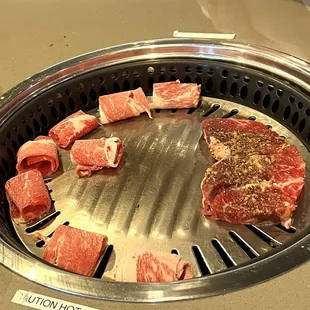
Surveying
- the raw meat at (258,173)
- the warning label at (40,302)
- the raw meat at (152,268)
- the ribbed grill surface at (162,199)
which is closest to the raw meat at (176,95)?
the ribbed grill surface at (162,199)

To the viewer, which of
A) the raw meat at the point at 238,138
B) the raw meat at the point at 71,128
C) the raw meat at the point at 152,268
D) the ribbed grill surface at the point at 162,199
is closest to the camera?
the raw meat at the point at 152,268

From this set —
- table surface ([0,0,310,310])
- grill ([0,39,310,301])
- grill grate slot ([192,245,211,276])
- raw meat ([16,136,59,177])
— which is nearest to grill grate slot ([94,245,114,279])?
grill ([0,39,310,301])

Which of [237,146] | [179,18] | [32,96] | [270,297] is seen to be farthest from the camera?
[179,18]

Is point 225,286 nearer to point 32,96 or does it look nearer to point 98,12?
point 32,96

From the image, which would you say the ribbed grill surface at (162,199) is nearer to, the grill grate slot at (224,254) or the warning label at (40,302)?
the grill grate slot at (224,254)

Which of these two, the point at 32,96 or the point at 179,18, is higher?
the point at 179,18

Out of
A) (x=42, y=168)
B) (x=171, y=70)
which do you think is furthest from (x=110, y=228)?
(x=171, y=70)

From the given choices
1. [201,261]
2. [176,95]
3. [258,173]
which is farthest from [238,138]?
[201,261]
